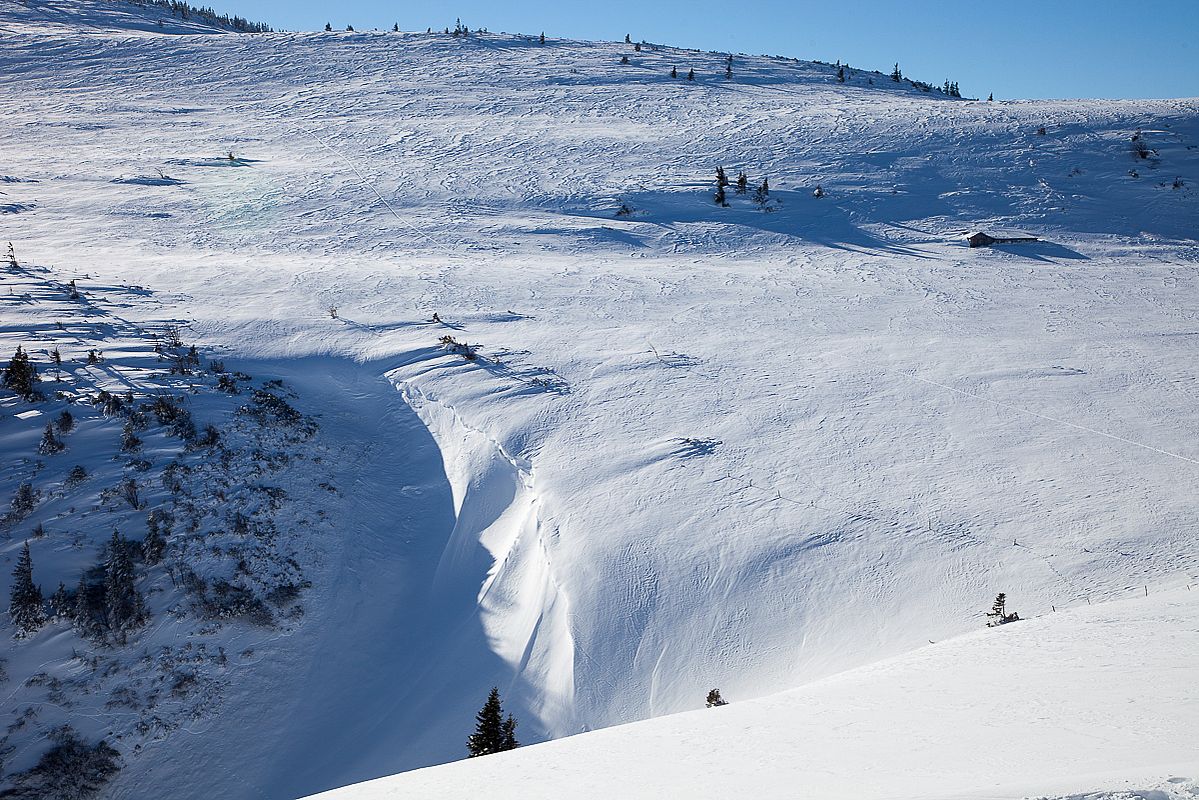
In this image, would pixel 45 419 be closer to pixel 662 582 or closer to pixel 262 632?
pixel 262 632

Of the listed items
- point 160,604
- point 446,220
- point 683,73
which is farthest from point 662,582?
point 683,73

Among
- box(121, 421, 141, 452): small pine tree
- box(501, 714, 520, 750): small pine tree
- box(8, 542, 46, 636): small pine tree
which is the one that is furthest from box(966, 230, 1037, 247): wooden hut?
box(8, 542, 46, 636): small pine tree

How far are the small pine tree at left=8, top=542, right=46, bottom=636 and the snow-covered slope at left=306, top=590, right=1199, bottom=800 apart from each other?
218 inches

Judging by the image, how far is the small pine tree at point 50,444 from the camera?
1076 centimetres

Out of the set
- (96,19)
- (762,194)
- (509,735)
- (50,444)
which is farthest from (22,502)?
(96,19)

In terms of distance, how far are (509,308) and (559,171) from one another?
33.5 feet

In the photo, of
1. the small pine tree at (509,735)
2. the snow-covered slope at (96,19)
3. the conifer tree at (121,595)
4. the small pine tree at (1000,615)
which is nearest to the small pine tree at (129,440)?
the conifer tree at (121,595)

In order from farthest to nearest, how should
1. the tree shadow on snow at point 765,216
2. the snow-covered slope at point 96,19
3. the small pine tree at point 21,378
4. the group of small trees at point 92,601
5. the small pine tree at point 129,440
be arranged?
the snow-covered slope at point 96,19 → the tree shadow on snow at point 765,216 → the small pine tree at point 21,378 → the small pine tree at point 129,440 → the group of small trees at point 92,601

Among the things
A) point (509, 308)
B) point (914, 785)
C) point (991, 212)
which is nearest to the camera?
point (914, 785)

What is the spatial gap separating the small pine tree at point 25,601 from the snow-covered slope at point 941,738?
5527 mm

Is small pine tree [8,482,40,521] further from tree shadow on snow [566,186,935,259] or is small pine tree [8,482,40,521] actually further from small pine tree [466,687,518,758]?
tree shadow on snow [566,186,935,259]

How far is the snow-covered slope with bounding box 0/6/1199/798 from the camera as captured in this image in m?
9.21

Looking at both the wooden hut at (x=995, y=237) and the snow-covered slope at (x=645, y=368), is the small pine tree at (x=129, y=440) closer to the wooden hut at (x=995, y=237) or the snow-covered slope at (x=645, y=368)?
the snow-covered slope at (x=645, y=368)

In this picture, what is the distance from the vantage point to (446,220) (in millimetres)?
22812
